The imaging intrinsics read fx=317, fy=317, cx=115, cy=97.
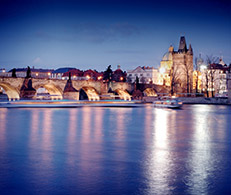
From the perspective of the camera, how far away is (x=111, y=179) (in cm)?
652

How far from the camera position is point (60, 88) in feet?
177

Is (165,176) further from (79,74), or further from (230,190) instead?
(79,74)

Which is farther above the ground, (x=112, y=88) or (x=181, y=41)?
(x=181, y=41)

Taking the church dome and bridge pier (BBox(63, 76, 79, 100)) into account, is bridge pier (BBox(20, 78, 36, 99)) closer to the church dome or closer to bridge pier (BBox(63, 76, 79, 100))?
bridge pier (BBox(63, 76, 79, 100))

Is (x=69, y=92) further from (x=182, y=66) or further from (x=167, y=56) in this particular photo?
(x=167, y=56)

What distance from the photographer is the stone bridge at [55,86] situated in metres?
45.1

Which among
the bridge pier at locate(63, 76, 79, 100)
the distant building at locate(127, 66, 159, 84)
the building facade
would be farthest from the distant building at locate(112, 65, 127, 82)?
the bridge pier at locate(63, 76, 79, 100)

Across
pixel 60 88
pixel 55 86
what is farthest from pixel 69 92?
pixel 55 86

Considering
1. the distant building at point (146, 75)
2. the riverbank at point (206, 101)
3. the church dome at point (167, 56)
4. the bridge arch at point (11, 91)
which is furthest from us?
the church dome at point (167, 56)

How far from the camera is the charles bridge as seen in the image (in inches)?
1794

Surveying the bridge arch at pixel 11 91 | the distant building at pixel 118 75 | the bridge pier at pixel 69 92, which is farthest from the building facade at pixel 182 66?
the bridge arch at pixel 11 91

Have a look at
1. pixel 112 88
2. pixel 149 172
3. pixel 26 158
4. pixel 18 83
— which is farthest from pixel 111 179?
pixel 112 88

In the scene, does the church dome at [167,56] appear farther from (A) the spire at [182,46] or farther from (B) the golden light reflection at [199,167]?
(B) the golden light reflection at [199,167]

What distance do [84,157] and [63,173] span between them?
175 cm
